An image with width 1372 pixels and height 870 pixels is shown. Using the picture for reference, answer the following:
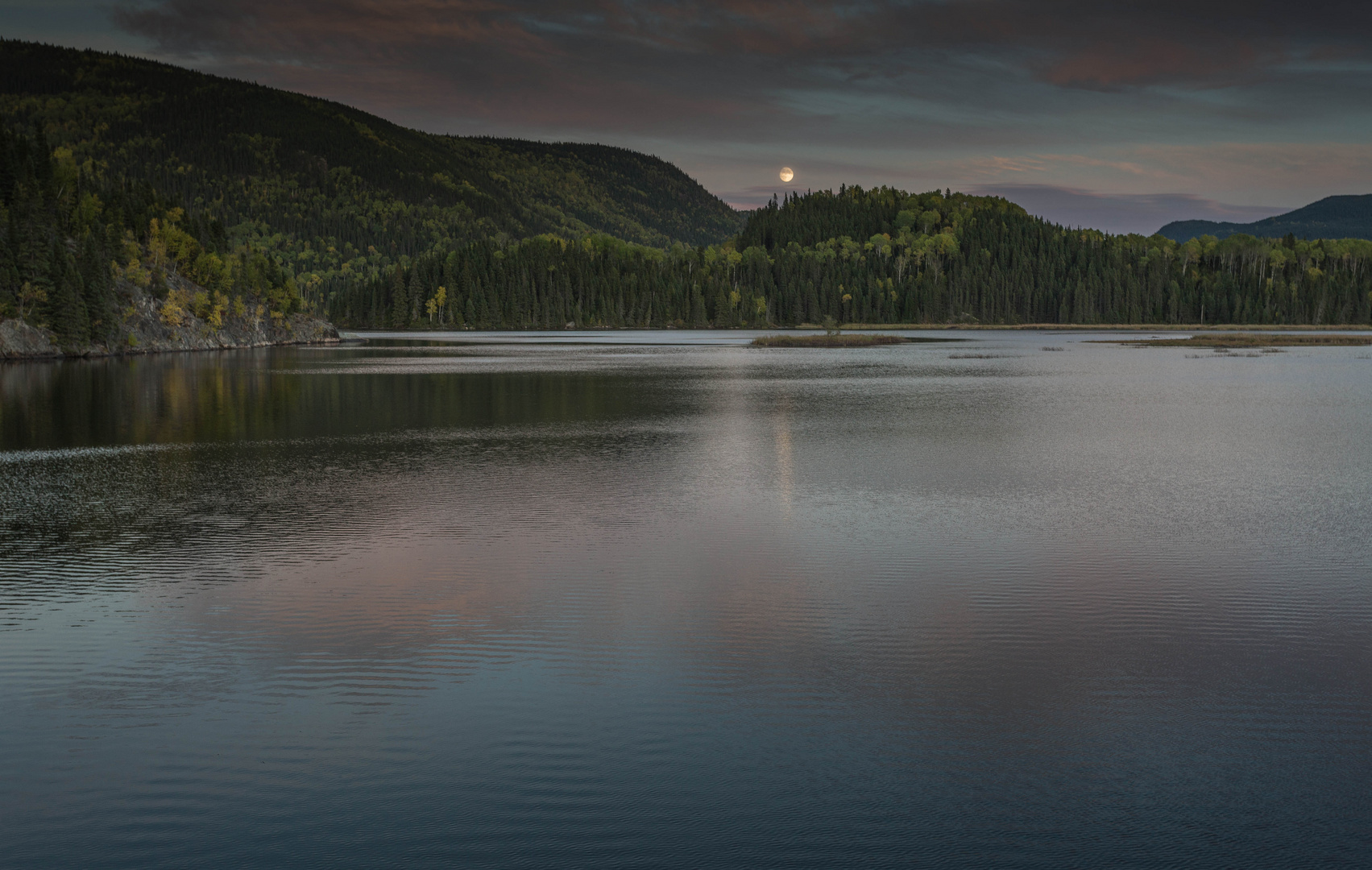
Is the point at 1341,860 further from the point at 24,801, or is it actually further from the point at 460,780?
the point at 24,801

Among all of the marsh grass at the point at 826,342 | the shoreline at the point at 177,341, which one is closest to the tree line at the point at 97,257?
the shoreline at the point at 177,341

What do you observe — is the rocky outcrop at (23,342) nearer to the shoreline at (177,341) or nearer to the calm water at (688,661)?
the shoreline at (177,341)

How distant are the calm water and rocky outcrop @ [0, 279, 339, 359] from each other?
75250mm

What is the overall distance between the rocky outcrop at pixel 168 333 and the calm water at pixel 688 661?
75250 millimetres

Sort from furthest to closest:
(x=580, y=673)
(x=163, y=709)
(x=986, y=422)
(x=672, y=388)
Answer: (x=672, y=388), (x=986, y=422), (x=580, y=673), (x=163, y=709)

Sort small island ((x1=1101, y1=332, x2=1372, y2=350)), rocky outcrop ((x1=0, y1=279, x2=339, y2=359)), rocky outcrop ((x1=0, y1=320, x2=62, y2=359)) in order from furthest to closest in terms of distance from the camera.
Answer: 1. small island ((x1=1101, y1=332, x2=1372, y2=350))
2. rocky outcrop ((x1=0, y1=279, x2=339, y2=359))
3. rocky outcrop ((x1=0, y1=320, x2=62, y2=359))

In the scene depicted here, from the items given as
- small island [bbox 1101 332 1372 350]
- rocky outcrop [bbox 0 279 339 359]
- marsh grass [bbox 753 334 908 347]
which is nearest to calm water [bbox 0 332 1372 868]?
rocky outcrop [bbox 0 279 339 359]

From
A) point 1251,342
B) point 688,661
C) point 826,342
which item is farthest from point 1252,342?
point 688,661

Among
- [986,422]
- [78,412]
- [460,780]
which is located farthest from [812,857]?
[78,412]

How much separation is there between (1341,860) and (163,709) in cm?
1184

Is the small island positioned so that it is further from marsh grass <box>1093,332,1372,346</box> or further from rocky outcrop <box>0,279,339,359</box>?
rocky outcrop <box>0,279,339,359</box>

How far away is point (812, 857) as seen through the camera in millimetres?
8516

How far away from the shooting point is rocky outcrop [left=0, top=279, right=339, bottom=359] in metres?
94.8

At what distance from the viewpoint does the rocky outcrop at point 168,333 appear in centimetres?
9475
